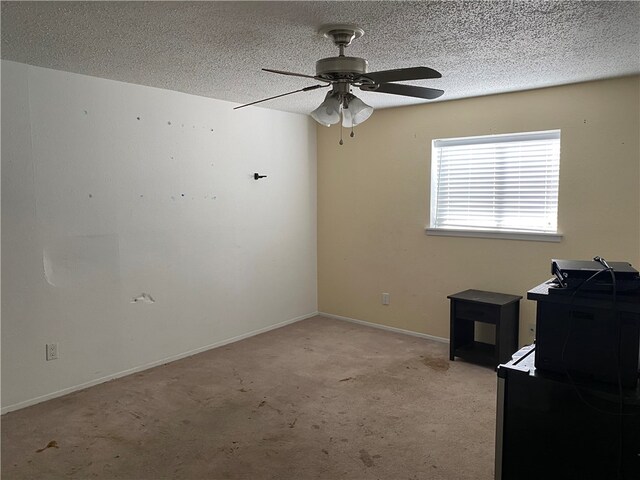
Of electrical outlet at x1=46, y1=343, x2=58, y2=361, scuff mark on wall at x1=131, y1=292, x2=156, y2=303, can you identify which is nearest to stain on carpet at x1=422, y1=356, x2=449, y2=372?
scuff mark on wall at x1=131, y1=292, x2=156, y2=303

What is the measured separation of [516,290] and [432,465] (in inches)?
81.5

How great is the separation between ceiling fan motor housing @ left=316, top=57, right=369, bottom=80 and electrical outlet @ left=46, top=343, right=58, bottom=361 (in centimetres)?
263

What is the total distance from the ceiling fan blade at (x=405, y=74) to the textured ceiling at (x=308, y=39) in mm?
251

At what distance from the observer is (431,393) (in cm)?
340

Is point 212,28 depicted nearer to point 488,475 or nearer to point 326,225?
point 488,475

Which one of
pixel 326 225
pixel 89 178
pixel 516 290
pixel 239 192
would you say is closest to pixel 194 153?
pixel 239 192

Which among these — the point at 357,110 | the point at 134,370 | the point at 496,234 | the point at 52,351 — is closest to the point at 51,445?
the point at 52,351

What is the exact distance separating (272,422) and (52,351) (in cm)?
165

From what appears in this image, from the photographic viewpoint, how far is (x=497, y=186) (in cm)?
420

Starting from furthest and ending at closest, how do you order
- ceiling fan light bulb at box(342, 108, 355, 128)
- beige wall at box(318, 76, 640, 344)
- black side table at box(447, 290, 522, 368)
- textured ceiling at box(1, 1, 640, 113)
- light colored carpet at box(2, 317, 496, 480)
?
1. black side table at box(447, 290, 522, 368)
2. beige wall at box(318, 76, 640, 344)
3. ceiling fan light bulb at box(342, 108, 355, 128)
4. light colored carpet at box(2, 317, 496, 480)
5. textured ceiling at box(1, 1, 640, 113)

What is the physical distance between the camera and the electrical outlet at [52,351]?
3.30m

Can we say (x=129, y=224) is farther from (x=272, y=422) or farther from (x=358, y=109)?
(x=358, y=109)

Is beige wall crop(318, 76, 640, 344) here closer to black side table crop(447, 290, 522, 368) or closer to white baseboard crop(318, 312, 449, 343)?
white baseboard crop(318, 312, 449, 343)

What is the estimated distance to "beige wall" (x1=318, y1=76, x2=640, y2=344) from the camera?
3561mm
